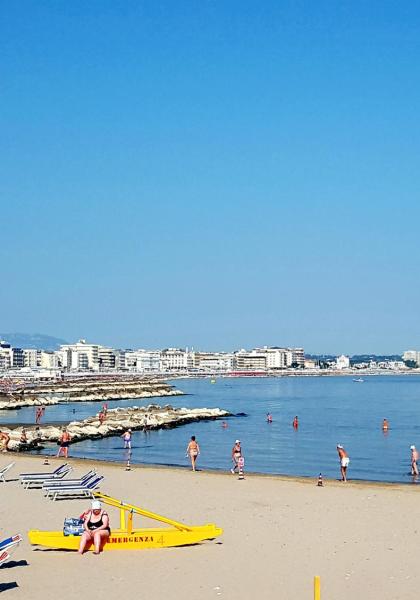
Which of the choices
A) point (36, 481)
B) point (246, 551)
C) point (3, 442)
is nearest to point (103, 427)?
point (3, 442)

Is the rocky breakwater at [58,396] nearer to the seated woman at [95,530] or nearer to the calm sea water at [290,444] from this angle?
the calm sea water at [290,444]

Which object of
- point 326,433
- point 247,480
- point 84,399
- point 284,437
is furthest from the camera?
point 84,399

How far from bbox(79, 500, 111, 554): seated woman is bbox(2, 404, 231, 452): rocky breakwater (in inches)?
832

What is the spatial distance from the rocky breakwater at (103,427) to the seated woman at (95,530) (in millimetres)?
21135

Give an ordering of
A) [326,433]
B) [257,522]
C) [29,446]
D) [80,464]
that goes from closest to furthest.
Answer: [257,522] < [80,464] < [29,446] < [326,433]

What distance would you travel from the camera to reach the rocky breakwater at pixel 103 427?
37.0 meters

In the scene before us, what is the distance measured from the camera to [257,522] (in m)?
15.6

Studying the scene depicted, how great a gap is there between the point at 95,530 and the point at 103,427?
30.5 metres

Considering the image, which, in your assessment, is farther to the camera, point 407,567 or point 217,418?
point 217,418

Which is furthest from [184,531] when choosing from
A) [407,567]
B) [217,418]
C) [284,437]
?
[217,418]

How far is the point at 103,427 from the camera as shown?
42.6 m

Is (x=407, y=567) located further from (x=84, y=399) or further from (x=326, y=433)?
(x=84, y=399)

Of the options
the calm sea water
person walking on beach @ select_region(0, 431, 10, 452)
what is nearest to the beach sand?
the calm sea water

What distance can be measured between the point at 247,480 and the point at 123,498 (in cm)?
486
